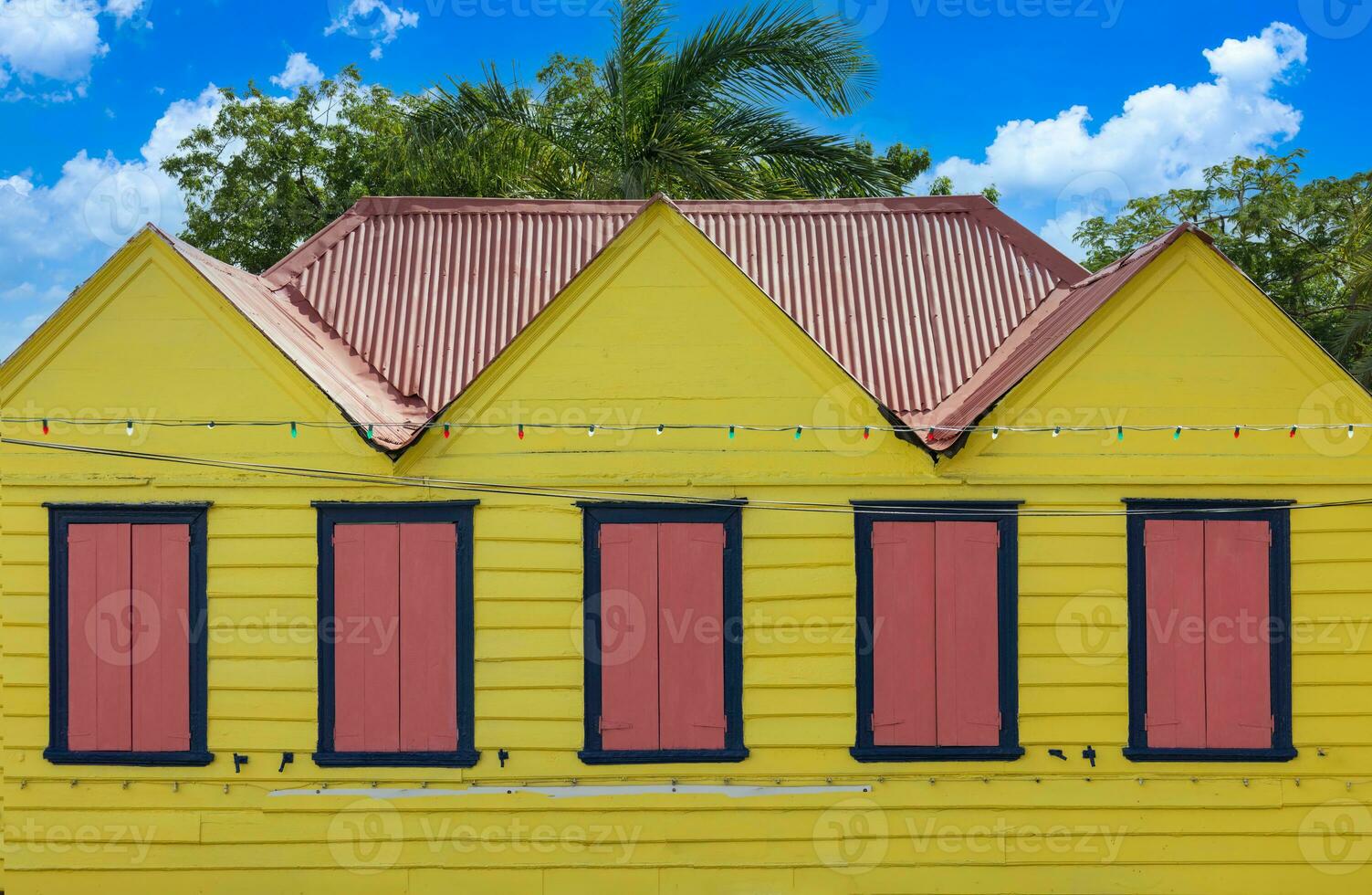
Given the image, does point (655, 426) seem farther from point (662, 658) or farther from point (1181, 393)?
point (1181, 393)

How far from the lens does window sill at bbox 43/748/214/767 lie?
6.88 m

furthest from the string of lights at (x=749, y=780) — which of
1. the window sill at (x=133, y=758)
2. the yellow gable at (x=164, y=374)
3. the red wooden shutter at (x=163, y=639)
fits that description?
the yellow gable at (x=164, y=374)

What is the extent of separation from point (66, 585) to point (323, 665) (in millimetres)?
1954

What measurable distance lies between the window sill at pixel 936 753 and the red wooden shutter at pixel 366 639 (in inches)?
133

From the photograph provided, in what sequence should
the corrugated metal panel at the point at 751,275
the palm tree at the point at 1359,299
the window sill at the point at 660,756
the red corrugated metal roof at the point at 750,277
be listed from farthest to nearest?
the palm tree at the point at 1359,299 < the corrugated metal panel at the point at 751,275 < the red corrugated metal roof at the point at 750,277 < the window sill at the point at 660,756

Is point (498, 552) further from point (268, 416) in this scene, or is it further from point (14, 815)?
point (14, 815)

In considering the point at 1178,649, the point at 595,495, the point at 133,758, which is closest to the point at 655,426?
the point at 595,495

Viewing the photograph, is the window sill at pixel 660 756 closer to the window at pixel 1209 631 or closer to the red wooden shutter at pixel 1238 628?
the window at pixel 1209 631

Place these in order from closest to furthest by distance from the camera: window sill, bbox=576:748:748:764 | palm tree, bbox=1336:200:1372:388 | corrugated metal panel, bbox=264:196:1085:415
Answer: window sill, bbox=576:748:748:764 → corrugated metal panel, bbox=264:196:1085:415 → palm tree, bbox=1336:200:1372:388

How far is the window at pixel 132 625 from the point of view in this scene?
22.6 ft

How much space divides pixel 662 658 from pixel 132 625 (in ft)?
12.5

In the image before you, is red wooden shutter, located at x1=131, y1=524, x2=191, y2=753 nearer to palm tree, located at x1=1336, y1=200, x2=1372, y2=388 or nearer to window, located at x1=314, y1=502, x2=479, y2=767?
window, located at x1=314, y1=502, x2=479, y2=767

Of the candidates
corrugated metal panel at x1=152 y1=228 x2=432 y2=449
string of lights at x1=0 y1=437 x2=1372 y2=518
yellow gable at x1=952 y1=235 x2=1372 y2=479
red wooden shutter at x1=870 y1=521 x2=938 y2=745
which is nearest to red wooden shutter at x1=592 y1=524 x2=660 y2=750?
string of lights at x1=0 y1=437 x2=1372 y2=518

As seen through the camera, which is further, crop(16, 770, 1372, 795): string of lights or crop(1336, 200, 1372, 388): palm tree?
crop(1336, 200, 1372, 388): palm tree
